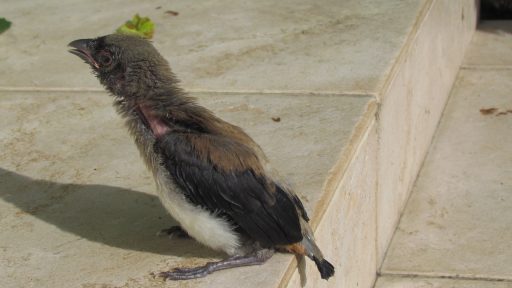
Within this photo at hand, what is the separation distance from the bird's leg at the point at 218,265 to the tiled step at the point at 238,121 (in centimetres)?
3

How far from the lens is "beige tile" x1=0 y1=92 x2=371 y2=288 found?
416cm

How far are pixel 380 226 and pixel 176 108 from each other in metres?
1.88

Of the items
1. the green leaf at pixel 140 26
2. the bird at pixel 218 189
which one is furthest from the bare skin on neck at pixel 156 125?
the green leaf at pixel 140 26

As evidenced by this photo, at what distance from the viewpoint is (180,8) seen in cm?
775

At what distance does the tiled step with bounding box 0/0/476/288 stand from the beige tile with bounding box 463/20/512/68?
0.18 m

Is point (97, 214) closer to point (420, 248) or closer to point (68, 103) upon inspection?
point (68, 103)

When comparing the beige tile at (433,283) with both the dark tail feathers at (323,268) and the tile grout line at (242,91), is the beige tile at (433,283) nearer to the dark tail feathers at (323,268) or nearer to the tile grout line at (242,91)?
the tile grout line at (242,91)

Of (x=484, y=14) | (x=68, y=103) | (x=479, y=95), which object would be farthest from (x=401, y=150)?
(x=484, y=14)

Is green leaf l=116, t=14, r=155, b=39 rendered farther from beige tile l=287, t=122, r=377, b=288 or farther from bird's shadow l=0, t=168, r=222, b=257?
beige tile l=287, t=122, r=377, b=288

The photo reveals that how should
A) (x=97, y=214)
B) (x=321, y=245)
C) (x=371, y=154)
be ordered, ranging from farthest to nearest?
(x=371, y=154)
(x=97, y=214)
(x=321, y=245)

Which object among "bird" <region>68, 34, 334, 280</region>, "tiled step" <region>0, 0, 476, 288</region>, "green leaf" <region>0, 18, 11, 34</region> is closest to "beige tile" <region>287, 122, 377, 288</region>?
"tiled step" <region>0, 0, 476, 288</region>

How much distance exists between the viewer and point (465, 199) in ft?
19.8

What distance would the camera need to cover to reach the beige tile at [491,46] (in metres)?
8.04

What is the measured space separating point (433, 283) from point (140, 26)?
3.15m
